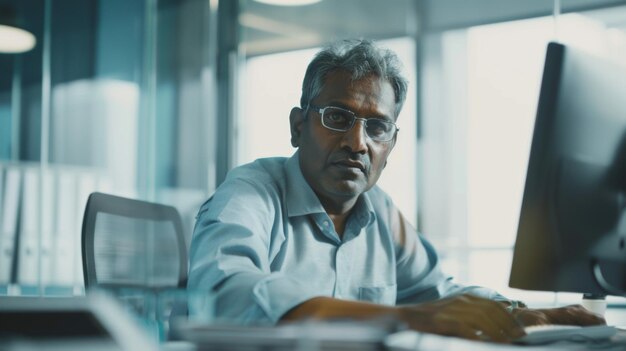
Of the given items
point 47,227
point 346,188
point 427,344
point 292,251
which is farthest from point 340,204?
point 47,227

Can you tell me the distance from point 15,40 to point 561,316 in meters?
4.46

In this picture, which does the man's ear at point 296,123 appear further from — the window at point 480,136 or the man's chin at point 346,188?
the window at point 480,136

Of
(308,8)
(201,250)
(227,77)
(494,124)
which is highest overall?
(308,8)

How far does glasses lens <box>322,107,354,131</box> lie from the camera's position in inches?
64.9

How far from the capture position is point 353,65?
167cm

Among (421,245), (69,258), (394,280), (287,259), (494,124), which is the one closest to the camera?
(287,259)

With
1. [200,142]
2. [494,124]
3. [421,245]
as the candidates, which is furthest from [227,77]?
[421,245]

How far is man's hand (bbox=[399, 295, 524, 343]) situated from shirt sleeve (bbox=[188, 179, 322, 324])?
153 millimetres

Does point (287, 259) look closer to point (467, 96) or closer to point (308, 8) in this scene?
point (467, 96)

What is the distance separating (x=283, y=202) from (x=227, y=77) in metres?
4.33

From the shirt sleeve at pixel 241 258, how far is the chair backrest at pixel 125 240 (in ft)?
1.07

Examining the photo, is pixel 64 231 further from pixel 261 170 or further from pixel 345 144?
pixel 345 144

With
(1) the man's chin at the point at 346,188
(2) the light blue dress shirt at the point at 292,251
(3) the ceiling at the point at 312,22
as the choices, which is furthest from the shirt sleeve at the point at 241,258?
(3) the ceiling at the point at 312,22

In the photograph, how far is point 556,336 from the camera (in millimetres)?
1033
